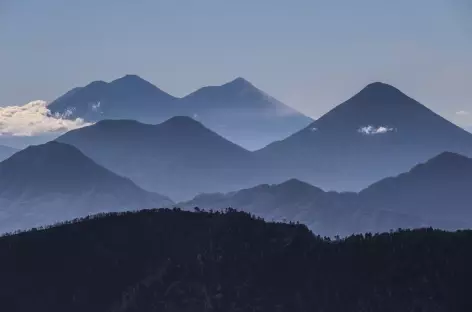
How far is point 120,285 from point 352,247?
24871 millimetres

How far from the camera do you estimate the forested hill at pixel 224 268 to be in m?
86.2

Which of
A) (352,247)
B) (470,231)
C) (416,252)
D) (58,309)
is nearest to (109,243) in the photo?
(58,309)

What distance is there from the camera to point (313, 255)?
92062 mm

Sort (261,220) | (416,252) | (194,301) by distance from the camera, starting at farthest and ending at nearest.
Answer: (261,220) < (416,252) < (194,301)

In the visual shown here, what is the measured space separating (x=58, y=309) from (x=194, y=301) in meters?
13.6

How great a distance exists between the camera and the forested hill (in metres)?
86.2

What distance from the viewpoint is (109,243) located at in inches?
3777

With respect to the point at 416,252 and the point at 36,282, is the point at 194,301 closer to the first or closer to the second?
the point at 36,282

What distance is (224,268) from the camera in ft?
297

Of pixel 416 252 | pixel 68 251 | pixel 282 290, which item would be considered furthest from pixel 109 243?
pixel 416 252

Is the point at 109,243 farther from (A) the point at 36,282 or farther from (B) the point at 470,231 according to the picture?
(B) the point at 470,231

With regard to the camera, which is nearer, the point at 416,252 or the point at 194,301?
the point at 194,301

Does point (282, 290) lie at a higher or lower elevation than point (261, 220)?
lower

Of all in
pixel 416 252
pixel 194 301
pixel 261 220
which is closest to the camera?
pixel 194 301
